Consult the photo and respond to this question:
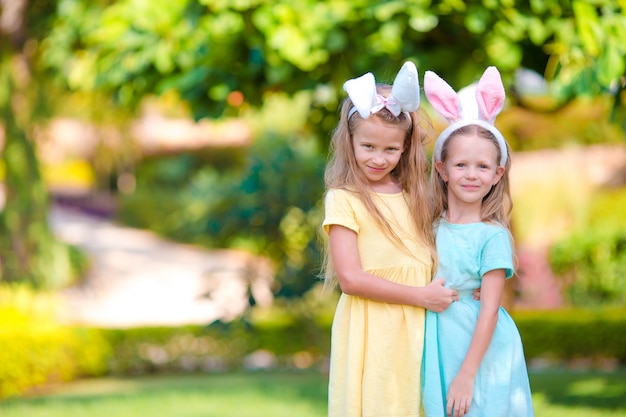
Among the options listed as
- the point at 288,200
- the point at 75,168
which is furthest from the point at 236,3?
the point at 75,168

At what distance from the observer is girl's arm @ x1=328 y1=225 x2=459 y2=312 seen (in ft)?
8.57

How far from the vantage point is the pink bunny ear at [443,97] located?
270cm

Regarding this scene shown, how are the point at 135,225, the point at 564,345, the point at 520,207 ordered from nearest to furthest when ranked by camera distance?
the point at 564,345 < the point at 520,207 < the point at 135,225

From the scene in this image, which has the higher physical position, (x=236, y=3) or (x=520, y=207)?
(x=236, y=3)

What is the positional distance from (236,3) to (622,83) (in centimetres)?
180

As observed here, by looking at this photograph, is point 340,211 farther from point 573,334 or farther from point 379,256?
point 573,334

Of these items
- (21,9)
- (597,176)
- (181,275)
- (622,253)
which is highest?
(21,9)

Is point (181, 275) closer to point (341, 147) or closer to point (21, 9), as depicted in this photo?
point (21, 9)

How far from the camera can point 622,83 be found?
A: 4.20 meters

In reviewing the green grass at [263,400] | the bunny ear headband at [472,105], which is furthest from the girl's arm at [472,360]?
the green grass at [263,400]

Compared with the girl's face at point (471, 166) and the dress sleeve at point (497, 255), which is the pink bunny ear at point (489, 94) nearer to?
the girl's face at point (471, 166)

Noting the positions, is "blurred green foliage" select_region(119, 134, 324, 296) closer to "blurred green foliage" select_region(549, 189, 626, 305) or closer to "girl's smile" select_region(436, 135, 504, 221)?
"blurred green foliage" select_region(549, 189, 626, 305)

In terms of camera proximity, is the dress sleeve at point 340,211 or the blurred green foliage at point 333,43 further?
the blurred green foliage at point 333,43

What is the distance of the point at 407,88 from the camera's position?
2.63m
